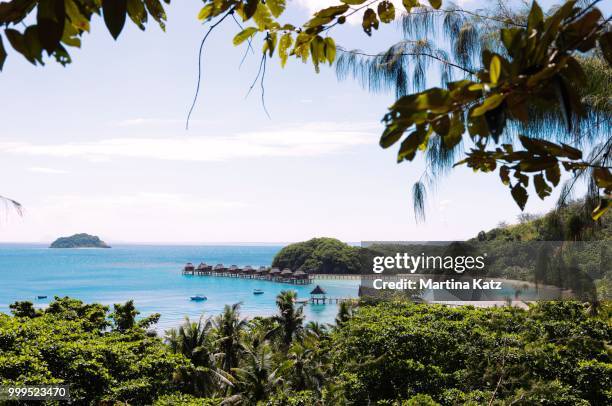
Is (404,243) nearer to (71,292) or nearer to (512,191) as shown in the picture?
(512,191)

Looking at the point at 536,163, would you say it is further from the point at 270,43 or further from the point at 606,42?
the point at 270,43

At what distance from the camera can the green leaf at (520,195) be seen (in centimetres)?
100

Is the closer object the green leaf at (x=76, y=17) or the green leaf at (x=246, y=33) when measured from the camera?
the green leaf at (x=76, y=17)

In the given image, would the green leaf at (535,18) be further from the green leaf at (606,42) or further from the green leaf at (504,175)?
the green leaf at (504,175)

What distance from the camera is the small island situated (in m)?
178

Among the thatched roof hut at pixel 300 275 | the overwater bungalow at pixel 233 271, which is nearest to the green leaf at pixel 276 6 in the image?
the thatched roof hut at pixel 300 275

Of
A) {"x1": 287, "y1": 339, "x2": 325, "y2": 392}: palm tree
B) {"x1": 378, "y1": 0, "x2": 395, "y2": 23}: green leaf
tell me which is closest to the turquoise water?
{"x1": 287, "y1": 339, "x2": 325, "y2": 392}: palm tree

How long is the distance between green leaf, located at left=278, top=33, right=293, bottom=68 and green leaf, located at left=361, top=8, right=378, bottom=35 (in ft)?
0.61

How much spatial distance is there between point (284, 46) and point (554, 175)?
72cm

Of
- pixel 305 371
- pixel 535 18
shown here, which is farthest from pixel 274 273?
pixel 535 18

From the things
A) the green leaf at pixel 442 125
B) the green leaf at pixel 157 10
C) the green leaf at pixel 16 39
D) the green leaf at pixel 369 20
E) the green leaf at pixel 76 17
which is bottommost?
Answer: the green leaf at pixel 442 125

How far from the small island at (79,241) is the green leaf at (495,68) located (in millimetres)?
192654

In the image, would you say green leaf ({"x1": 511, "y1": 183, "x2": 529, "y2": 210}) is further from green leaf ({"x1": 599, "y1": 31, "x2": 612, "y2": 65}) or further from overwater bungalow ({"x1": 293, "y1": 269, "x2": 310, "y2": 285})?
overwater bungalow ({"x1": 293, "y1": 269, "x2": 310, "y2": 285})

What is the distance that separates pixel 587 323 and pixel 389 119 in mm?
11020
